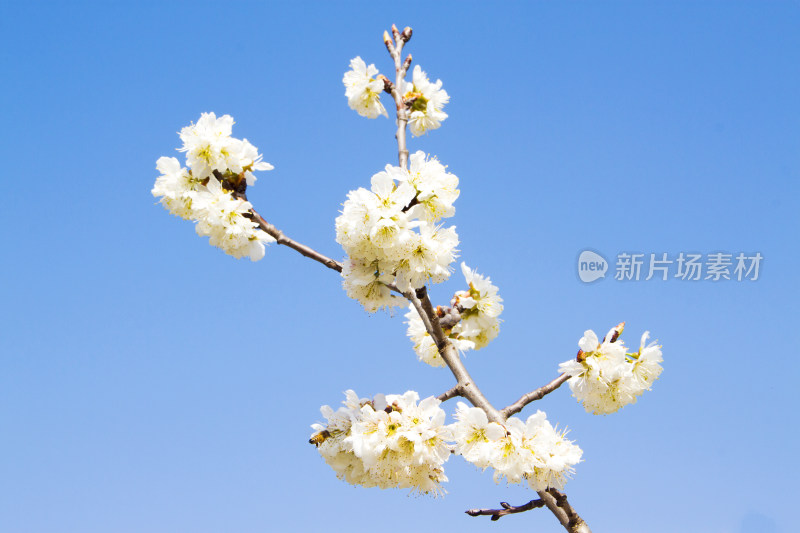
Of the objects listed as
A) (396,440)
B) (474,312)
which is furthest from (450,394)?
(474,312)

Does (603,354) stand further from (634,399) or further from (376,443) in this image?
(376,443)

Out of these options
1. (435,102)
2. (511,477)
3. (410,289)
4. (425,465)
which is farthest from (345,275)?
(435,102)

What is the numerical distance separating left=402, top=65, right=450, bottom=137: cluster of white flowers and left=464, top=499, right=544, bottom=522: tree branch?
8.15 ft

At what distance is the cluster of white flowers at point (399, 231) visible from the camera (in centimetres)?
308

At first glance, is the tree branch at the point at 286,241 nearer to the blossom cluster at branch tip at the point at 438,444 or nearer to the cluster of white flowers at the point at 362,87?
the blossom cluster at branch tip at the point at 438,444

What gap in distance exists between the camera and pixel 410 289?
10.8ft

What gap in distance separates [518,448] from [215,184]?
1982 mm

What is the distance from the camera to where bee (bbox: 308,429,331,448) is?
129 inches

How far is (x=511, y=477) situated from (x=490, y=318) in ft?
3.88

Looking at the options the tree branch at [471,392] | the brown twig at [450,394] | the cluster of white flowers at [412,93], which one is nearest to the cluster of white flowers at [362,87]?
the cluster of white flowers at [412,93]

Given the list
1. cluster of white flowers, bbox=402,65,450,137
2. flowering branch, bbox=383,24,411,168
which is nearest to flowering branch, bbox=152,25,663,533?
flowering branch, bbox=383,24,411,168

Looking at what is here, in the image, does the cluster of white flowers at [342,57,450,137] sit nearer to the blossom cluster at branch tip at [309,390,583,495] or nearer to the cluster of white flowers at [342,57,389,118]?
the cluster of white flowers at [342,57,389,118]

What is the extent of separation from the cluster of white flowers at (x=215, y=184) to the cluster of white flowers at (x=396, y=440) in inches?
38.3

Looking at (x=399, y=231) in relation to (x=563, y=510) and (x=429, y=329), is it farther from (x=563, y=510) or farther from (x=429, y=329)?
(x=563, y=510)
